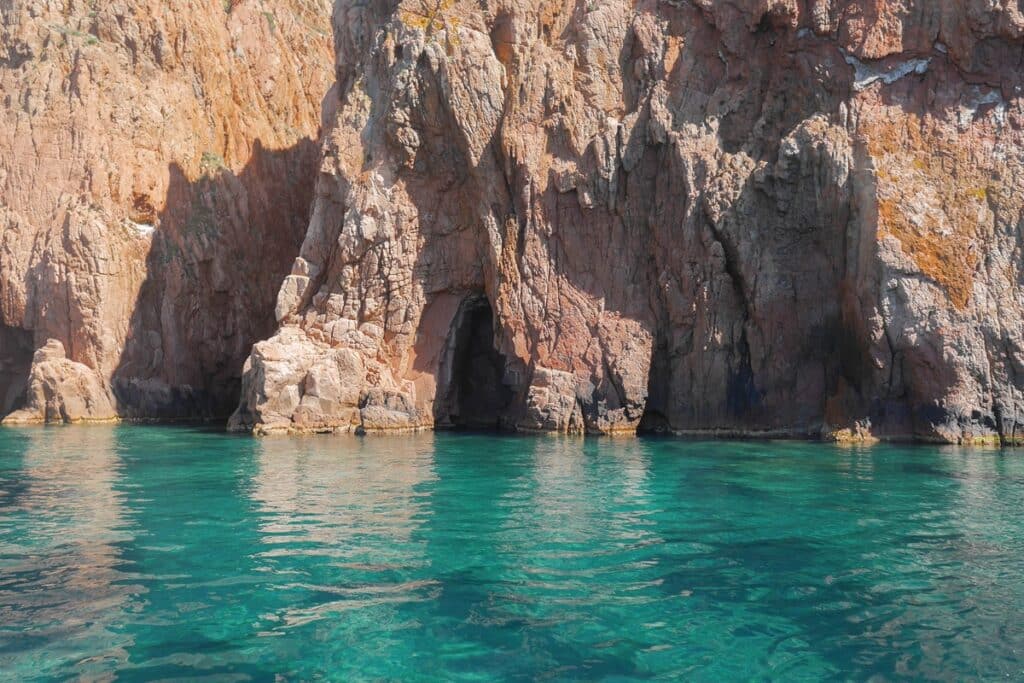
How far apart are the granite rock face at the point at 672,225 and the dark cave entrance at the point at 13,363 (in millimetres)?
18698

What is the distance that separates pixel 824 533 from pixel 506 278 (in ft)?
75.3

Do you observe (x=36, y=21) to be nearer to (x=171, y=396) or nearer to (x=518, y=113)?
(x=171, y=396)

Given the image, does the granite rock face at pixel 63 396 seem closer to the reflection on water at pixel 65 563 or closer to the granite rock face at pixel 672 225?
the granite rock face at pixel 672 225

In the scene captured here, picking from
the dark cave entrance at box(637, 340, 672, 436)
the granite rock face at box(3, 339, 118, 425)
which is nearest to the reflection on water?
the dark cave entrance at box(637, 340, 672, 436)

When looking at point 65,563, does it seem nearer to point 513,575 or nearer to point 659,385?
point 513,575

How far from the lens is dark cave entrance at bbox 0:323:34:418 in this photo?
46.5m

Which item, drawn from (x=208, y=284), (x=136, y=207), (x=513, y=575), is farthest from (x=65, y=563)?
(x=136, y=207)

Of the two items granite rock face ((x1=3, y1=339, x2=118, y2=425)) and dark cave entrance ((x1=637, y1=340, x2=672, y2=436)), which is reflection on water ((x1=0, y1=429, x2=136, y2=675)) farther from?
granite rock face ((x1=3, y1=339, x2=118, y2=425))

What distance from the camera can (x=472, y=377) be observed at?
4144 cm

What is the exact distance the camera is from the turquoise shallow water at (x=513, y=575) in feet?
24.5

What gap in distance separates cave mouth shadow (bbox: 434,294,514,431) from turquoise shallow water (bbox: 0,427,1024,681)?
56.0ft

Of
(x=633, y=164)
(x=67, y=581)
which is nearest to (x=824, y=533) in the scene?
(x=67, y=581)

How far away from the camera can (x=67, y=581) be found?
9.78 metres

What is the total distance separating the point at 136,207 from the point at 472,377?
20.9 meters
